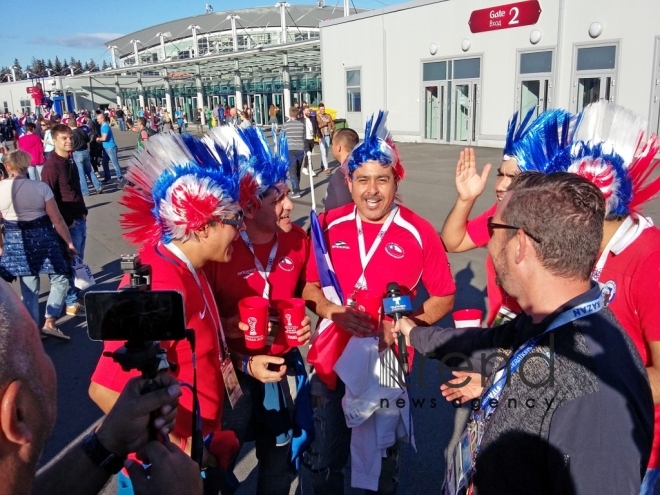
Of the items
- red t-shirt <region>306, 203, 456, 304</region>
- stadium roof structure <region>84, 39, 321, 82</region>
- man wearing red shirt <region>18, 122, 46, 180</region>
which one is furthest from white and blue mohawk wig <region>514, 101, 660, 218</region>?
stadium roof structure <region>84, 39, 321, 82</region>

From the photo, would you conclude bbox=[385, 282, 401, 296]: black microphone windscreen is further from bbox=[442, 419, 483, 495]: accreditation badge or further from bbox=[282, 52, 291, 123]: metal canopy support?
bbox=[282, 52, 291, 123]: metal canopy support

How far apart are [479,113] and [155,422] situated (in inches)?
805

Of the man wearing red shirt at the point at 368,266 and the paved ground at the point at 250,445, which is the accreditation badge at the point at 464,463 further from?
the paved ground at the point at 250,445

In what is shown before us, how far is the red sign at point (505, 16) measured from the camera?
1772 centimetres

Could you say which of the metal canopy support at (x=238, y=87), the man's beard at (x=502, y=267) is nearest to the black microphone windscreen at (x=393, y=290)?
the man's beard at (x=502, y=267)

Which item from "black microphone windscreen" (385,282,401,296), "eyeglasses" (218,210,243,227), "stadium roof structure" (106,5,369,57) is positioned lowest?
"black microphone windscreen" (385,282,401,296)

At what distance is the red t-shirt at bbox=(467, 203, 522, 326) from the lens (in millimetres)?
2636

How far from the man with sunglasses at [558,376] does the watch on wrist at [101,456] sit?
3.71 feet

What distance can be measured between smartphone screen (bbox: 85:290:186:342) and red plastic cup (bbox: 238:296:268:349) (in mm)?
938

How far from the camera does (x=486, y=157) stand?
17.2m

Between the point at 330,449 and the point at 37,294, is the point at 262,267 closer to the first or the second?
the point at 330,449

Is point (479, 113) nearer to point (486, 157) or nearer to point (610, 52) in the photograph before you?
point (486, 157)

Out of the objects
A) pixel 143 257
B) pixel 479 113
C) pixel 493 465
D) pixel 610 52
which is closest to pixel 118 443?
pixel 143 257

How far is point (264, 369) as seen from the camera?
2.60 meters
